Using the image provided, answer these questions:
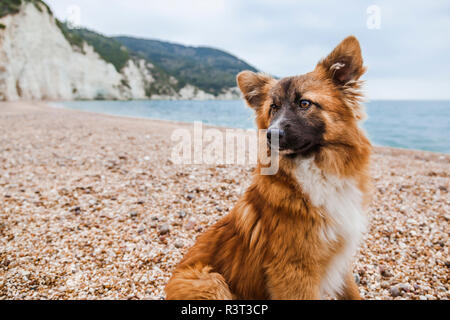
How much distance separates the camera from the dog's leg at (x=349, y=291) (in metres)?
2.42

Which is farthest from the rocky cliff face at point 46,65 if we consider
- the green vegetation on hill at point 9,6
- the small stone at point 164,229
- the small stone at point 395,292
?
the small stone at point 395,292

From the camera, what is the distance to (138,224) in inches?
144

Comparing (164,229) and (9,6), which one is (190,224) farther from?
(9,6)

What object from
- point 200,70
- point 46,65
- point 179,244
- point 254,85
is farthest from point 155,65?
point 179,244

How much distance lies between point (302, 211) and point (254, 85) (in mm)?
1543

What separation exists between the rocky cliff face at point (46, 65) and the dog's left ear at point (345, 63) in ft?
129

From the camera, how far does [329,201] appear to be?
6.83ft

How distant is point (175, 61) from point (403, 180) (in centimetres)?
11916

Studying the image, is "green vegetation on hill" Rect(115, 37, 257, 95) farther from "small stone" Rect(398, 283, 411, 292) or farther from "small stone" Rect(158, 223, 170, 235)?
"small stone" Rect(398, 283, 411, 292)

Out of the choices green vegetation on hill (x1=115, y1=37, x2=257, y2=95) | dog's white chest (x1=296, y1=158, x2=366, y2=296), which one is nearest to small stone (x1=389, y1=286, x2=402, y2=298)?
dog's white chest (x1=296, y1=158, x2=366, y2=296)

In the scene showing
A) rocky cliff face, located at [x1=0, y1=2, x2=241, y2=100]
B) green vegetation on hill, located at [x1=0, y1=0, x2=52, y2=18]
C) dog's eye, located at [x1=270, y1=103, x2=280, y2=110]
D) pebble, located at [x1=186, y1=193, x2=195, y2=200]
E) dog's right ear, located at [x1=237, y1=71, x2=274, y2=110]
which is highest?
green vegetation on hill, located at [x1=0, y1=0, x2=52, y2=18]

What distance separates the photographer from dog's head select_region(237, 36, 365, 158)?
7.34 feet
